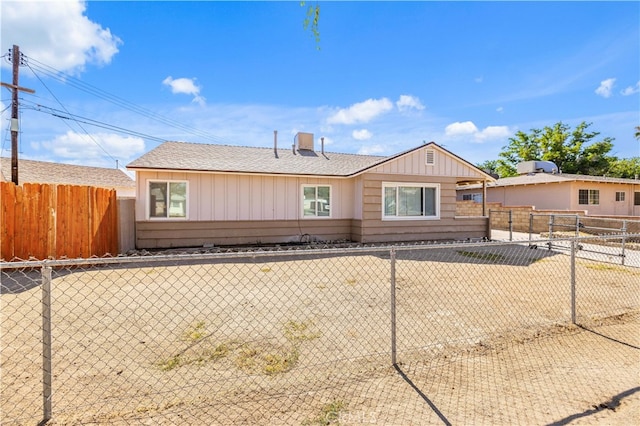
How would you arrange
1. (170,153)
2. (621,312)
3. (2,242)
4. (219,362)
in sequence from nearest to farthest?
1. (219,362)
2. (621,312)
3. (2,242)
4. (170,153)

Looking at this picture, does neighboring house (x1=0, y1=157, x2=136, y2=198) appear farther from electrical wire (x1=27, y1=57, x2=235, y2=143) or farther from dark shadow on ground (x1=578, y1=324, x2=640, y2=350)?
dark shadow on ground (x1=578, y1=324, x2=640, y2=350)

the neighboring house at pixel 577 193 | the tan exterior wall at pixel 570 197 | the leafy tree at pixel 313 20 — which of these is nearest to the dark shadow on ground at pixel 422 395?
the leafy tree at pixel 313 20

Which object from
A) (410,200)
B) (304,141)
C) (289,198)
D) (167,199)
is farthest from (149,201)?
(410,200)

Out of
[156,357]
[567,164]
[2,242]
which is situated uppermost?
[567,164]

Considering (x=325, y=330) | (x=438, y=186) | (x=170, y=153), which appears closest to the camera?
(x=325, y=330)

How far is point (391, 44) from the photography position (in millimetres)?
13180

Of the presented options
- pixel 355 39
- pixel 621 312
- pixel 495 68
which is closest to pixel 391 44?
pixel 355 39

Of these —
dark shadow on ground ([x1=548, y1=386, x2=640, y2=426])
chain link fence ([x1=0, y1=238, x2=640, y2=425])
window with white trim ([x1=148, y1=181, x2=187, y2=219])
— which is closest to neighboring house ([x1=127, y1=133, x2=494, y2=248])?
window with white trim ([x1=148, y1=181, x2=187, y2=219])

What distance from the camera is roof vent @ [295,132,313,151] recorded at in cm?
1603

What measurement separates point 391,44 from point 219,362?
13.8 meters

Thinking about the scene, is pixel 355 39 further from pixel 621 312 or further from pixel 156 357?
pixel 156 357

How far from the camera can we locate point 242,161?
1230 cm

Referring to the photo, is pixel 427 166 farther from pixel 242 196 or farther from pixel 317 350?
pixel 317 350

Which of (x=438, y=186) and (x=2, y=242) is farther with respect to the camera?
(x=438, y=186)
